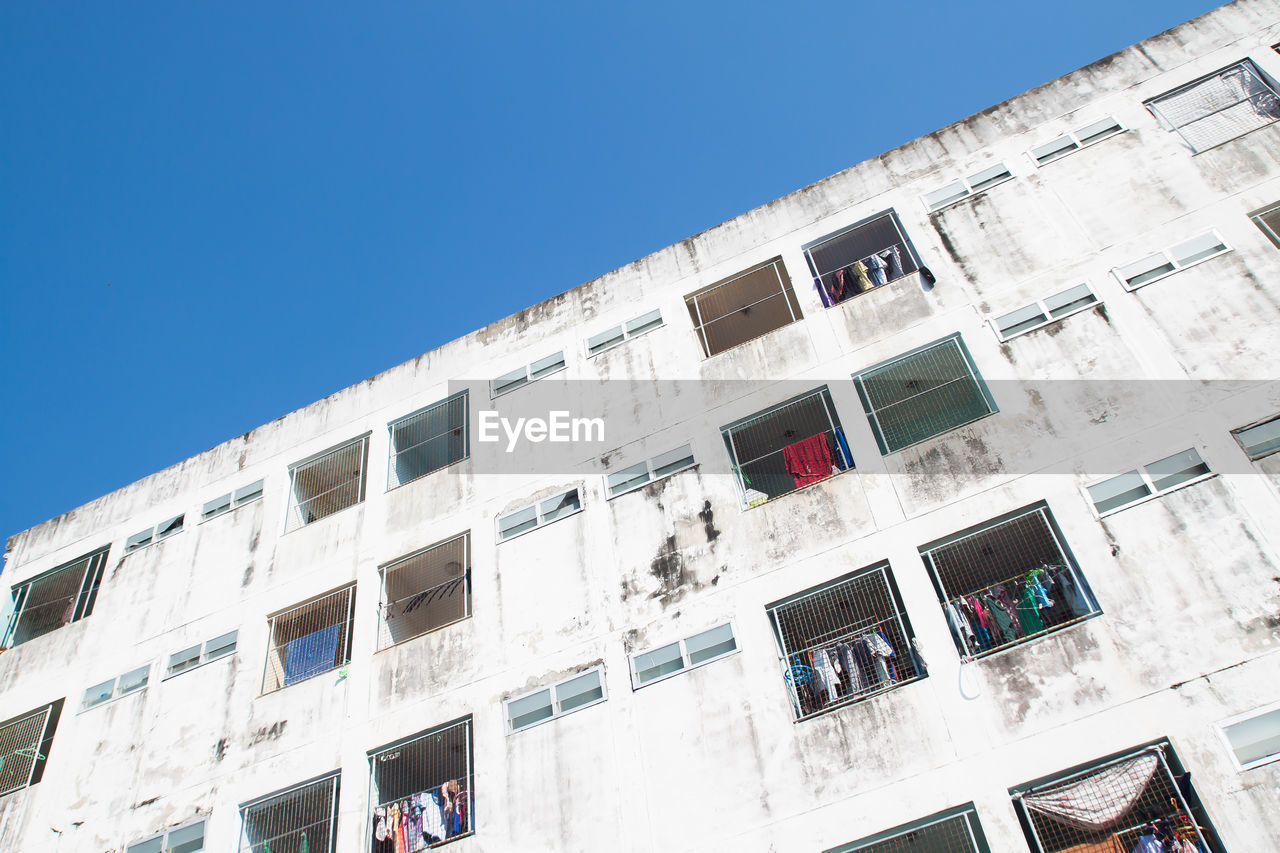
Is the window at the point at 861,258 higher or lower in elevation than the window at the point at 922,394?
higher

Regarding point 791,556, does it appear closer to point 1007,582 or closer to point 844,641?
point 844,641

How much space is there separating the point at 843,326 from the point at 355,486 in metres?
9.60


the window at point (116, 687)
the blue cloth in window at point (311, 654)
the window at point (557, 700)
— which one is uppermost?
the window at point (116, 687)

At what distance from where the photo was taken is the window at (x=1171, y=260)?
573 inches

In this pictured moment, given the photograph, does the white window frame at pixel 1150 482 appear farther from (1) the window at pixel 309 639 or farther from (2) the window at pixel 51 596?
(2) the window at pixel 51 596

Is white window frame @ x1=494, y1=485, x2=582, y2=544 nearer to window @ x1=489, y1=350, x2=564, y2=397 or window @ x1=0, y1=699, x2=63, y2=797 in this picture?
window @ x1=489, y1=350, x2=564, y2=397

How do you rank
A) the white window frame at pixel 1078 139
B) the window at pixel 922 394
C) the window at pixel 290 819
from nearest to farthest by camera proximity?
the window at pixel 922 394, the window at pixel 290 819, the white window frame at pixel 1078 139

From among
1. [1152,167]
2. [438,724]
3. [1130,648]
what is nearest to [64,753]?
[438,724]

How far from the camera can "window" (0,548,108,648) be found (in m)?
20.6

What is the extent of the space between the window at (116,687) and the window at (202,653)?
0.53 m

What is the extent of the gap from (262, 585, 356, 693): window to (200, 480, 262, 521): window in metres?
3.16

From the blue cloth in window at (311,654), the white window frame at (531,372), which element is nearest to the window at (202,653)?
the blue cloth in window at (311,654)

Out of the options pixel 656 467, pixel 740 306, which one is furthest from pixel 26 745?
pixel 740 306

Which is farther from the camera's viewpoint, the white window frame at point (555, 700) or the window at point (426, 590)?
the window at point (426, 590)
